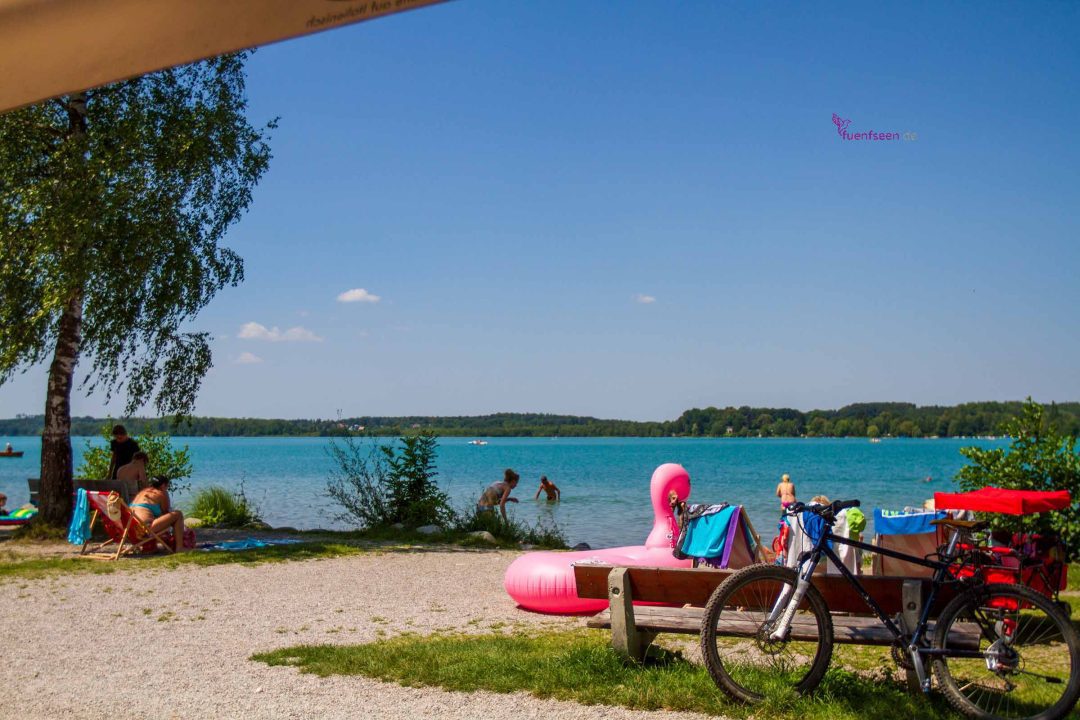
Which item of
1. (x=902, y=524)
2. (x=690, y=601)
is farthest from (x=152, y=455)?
(x=690, y=601)

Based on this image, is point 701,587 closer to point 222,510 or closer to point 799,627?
point 799,627

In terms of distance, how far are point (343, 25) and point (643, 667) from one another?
4862 mm

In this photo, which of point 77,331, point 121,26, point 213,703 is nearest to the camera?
point 121,26

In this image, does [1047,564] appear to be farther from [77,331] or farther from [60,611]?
[77,331]

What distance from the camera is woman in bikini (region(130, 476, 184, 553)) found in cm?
1223

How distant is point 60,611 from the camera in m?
8.37

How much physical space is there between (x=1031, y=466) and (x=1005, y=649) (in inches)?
186

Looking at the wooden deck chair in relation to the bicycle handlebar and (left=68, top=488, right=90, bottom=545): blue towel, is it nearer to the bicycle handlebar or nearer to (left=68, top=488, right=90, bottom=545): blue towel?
(left=68, top=488, right=90, bottom=545): blue towel

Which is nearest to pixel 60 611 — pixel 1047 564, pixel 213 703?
pixel 213 703

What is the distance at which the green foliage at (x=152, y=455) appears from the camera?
17875 millimetres

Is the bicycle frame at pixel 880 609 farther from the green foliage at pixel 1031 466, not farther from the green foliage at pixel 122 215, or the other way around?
the green foliage at pixel 122 215

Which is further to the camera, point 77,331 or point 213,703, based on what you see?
point 77,331

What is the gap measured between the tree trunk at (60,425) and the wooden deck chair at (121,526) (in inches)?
73.6

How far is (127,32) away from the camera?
148 centimetres
